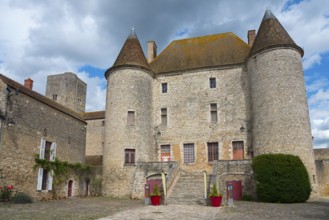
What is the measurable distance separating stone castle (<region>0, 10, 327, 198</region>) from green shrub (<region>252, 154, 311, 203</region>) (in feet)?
3.46

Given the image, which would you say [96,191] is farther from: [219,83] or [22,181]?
[219,83]

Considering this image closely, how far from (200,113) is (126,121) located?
4981 millimetres

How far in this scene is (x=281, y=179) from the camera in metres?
14.2

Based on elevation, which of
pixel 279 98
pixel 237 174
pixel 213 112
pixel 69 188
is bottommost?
pixel 69 188

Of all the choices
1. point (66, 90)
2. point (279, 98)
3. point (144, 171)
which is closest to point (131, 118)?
point (144, 171)

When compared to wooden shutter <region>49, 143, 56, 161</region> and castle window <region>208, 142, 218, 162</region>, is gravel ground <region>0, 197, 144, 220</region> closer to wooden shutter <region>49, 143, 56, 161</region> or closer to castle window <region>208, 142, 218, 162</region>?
wooden shutter <region>49, 143, 56, 161</region>

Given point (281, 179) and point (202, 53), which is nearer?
point (281, 179)

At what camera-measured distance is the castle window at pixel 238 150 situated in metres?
18.8

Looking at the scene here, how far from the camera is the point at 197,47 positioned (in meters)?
22.8

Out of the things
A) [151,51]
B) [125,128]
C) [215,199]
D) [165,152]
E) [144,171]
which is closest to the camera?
[215,199]

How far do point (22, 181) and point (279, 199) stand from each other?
1220cm

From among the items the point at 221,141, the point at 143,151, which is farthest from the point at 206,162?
the point at 143,151

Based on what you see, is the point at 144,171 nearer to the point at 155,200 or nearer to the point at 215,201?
the point at 155,200

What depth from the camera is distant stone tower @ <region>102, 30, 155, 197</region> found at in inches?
714
